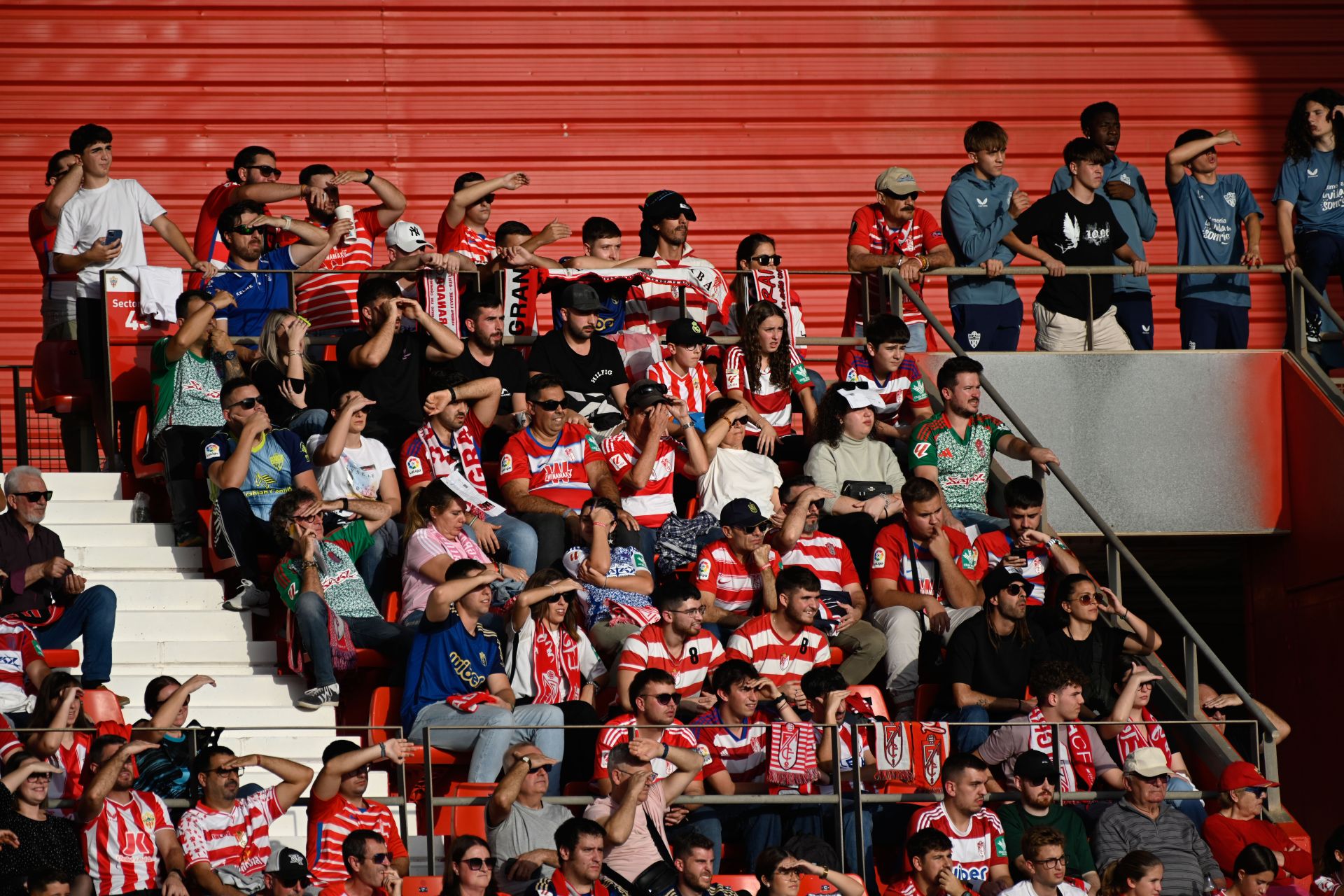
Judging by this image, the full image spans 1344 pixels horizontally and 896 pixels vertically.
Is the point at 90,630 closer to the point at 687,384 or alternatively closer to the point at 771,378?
the point at 687,384

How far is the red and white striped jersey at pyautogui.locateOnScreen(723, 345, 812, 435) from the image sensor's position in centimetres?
1206

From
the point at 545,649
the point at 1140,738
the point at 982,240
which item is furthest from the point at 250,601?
the point at 982,240

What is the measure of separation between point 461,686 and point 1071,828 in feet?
9.24

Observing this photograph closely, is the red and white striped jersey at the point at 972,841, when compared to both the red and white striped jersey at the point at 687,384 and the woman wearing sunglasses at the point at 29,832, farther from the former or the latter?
the red and white striped jersey at the point at 687,384

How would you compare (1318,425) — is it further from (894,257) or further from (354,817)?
(354,817)

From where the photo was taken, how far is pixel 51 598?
9812 mm

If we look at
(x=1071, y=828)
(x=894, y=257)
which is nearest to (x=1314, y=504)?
(x=894, y=257)

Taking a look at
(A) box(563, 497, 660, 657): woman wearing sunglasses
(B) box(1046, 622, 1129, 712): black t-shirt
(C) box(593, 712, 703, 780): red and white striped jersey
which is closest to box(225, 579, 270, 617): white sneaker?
(A) box(563, 497, 660, 657): woman wearing sunglasses

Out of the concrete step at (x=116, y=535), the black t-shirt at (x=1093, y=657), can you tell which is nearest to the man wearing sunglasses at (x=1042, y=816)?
the black t-shirt at (x=1093, y=657)

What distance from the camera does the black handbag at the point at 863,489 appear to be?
36.7 ft

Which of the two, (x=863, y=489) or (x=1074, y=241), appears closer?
(x=863, y=489)

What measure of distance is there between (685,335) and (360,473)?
83.2 inches

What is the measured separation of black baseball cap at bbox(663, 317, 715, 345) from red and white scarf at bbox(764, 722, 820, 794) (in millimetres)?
3223

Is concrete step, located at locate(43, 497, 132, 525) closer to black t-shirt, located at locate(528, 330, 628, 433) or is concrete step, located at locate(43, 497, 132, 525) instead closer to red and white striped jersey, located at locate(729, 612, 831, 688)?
black t-shirt, located at locate(528, 330, 628, 433)
